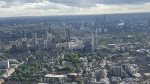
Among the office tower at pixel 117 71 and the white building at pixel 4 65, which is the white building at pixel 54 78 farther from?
the white building at pixel 4 65

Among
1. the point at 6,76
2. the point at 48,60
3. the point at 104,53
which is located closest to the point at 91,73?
the point at 6,76

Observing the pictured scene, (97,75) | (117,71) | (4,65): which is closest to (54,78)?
(97,75)

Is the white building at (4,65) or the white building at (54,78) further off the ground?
the white building at (54,78)

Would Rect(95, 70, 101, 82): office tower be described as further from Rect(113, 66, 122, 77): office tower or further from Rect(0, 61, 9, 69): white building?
Rect(0, 61, 9, 69): white building

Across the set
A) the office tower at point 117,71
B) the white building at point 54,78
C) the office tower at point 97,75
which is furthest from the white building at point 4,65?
the office tower at point 117,71

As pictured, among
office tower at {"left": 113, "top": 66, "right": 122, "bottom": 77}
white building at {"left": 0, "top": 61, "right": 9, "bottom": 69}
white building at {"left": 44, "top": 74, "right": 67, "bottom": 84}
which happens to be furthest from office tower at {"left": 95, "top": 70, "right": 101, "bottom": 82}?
white building at {"left": 0, "top": 61, "right": 9, "bottom": 69}

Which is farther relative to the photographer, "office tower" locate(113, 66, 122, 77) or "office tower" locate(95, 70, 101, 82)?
"office tower" locate(113, 66, 122, 77)

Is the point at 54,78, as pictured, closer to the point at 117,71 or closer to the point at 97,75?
the point at 97,75

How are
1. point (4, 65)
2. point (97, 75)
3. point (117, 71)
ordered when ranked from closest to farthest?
point (97, 75), point (117, 71), point (4, 65)

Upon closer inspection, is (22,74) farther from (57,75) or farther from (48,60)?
(48,60)

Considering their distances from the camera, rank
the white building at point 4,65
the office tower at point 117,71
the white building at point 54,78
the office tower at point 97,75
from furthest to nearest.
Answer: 1. the white building at point 4,65
2. the office tower at point 117,71
3. the office tower at point 97,75
4. the white building at point 54,78

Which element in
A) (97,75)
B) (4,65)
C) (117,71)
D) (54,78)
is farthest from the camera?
(4,65)
